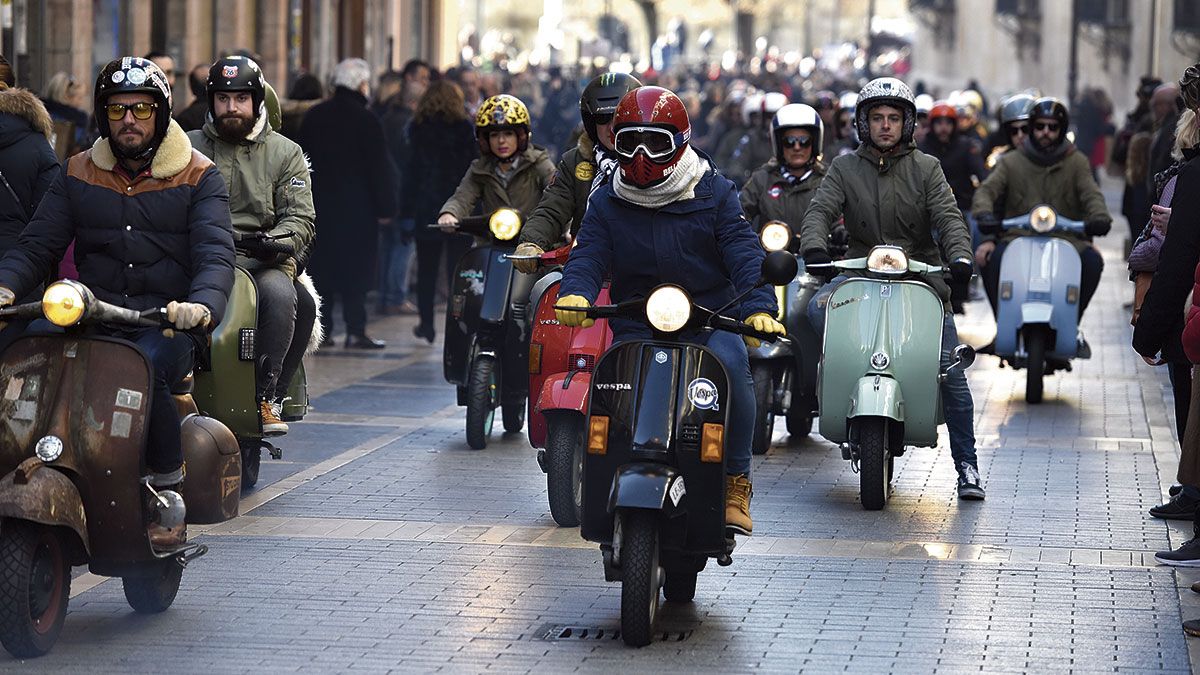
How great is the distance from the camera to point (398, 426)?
12398 mm

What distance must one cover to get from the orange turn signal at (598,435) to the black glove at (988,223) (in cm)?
678

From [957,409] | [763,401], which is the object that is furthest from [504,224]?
[957,409]

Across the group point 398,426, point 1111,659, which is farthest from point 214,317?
point 398,426

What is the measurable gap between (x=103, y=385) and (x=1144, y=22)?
136ft

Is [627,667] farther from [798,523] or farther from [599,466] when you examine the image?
[798,523]

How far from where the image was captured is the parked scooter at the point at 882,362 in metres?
9.70

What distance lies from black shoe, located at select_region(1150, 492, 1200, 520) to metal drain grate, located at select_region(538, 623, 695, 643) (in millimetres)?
3072

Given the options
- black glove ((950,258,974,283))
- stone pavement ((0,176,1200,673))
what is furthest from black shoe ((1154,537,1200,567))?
black glove ((950,258,974,283))

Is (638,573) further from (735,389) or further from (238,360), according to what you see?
(238,360)

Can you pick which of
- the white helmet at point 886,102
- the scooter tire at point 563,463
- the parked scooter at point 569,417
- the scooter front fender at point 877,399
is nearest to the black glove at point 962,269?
the scooter front fender at point 877,399

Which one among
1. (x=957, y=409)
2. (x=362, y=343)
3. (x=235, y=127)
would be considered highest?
(x=235, y=127)

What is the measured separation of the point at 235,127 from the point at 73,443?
3.20 m

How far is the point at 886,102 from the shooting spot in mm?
10383

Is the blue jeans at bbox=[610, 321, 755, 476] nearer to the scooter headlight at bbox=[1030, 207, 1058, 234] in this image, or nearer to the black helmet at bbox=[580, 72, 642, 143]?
the black helmet at bbox=[580, 72, 642, 143]
